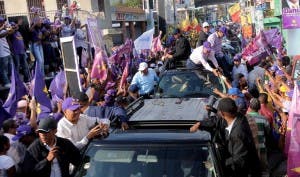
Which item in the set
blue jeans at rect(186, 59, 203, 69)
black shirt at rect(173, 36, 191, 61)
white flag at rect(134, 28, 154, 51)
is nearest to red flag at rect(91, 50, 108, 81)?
blue jeans at rect(186, 59, 203, 69)

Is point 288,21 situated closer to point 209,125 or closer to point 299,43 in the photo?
point 299,43

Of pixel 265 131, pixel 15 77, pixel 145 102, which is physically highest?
pixel 15 77

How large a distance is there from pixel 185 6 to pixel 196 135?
7556 cm

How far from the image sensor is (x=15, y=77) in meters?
6.52

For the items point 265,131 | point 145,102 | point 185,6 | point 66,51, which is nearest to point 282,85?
point 265,131

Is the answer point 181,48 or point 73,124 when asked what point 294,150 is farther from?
point 181,48

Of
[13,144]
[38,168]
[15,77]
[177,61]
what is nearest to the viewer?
[38,168]

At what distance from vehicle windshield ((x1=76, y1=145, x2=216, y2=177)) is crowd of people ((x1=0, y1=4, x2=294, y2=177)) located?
0.27 metres

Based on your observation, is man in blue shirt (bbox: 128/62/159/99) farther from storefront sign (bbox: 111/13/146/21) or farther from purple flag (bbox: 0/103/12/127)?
storefront sign (bbox: 111/13/146/21)

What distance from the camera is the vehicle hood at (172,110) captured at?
5.05 m

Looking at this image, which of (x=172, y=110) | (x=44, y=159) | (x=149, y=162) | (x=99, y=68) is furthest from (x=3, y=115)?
(x=99, y=68)

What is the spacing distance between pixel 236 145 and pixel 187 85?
13.0 ft

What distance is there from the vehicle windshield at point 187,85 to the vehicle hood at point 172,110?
6.31ft

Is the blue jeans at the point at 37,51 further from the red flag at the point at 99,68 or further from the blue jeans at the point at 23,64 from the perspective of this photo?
the red flag at the point at 99,68
